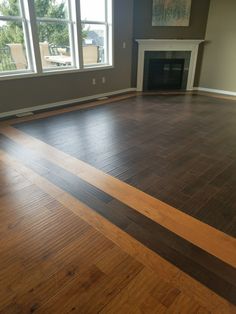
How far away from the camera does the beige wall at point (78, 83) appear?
13.7 ft

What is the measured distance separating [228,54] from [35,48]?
177 inches

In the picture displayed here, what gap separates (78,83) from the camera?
5.07 m

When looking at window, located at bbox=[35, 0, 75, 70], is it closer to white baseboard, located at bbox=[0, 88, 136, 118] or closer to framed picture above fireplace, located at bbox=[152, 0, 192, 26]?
white baseboard, located at bbox=[0, 88, 136, 118]

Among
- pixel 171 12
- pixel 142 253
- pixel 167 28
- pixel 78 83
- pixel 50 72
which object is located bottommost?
pixel 142 253

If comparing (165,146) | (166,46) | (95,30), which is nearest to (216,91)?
(166,46)

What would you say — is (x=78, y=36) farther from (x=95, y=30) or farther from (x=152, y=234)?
(x=152, y=234)

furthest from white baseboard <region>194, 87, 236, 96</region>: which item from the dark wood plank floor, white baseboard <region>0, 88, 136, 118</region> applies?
white baseboard <region>0, 88, 136, 118</region>

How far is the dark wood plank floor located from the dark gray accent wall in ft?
6.48

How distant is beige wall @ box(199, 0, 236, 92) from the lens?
5464 millimetres

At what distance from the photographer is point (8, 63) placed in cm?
408

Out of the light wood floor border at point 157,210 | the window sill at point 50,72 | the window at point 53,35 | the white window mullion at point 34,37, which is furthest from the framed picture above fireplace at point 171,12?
the light wood floor border at point 157,210

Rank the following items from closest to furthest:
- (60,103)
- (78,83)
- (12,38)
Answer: (12,38) < (60,103) < (78,83)

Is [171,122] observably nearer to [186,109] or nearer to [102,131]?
[186,109]

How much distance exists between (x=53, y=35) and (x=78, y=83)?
1017 mm
